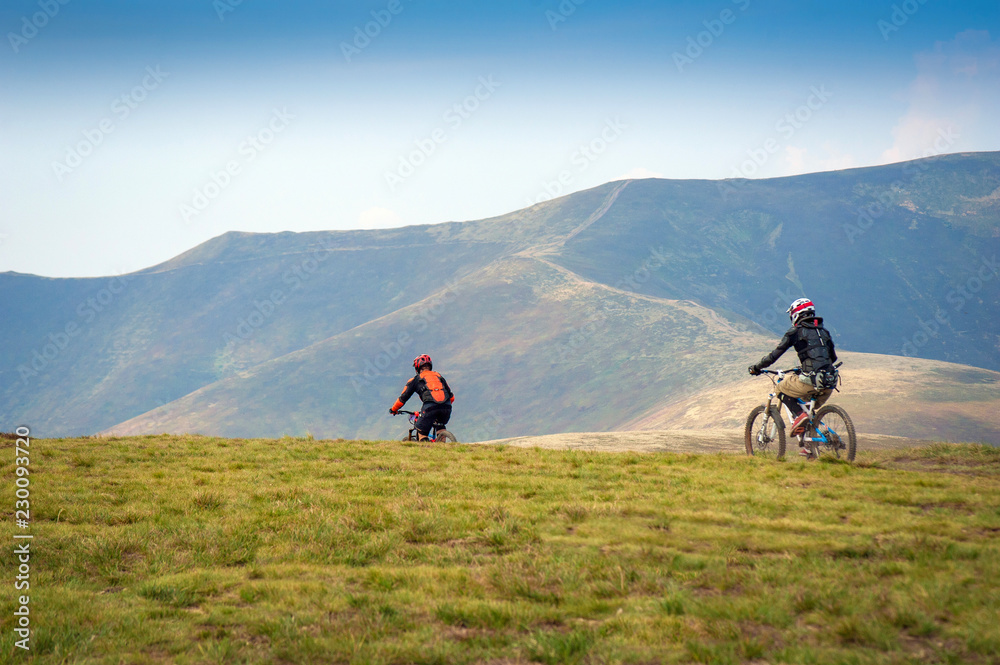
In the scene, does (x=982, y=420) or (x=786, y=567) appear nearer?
(x=786, y=567)

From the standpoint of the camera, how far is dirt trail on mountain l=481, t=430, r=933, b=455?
20.7 m

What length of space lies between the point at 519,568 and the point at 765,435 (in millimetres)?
9624

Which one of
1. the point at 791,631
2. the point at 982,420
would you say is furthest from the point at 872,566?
the point at 982,420

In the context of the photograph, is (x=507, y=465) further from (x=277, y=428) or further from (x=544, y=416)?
(x=277, y=428)

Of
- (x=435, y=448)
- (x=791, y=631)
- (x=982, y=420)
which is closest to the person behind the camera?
(x=791, y=631)

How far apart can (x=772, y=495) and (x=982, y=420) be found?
303 feet

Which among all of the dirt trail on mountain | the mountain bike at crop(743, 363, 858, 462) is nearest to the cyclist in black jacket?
the mountain bike at crop(743, 363, 858, 462)

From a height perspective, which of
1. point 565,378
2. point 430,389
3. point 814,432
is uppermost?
point 565,378

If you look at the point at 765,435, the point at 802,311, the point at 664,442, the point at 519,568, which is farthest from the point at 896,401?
the point at 519,568

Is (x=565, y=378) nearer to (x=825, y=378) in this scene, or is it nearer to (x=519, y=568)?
(x=825, y=378)

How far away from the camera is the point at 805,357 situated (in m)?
13.8

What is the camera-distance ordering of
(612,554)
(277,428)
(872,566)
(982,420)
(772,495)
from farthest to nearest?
1. (277,428)
2. (982,420)
3. (772,495)
4. (612,554)
5. (872,566)

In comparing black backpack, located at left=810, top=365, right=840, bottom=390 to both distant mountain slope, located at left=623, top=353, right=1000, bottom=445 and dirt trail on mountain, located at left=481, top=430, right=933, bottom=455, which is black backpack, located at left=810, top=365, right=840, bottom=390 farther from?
distant mountain slope, located at left=623, top=353, right=1000, bottom=445

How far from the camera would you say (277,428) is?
18550 centimetres
